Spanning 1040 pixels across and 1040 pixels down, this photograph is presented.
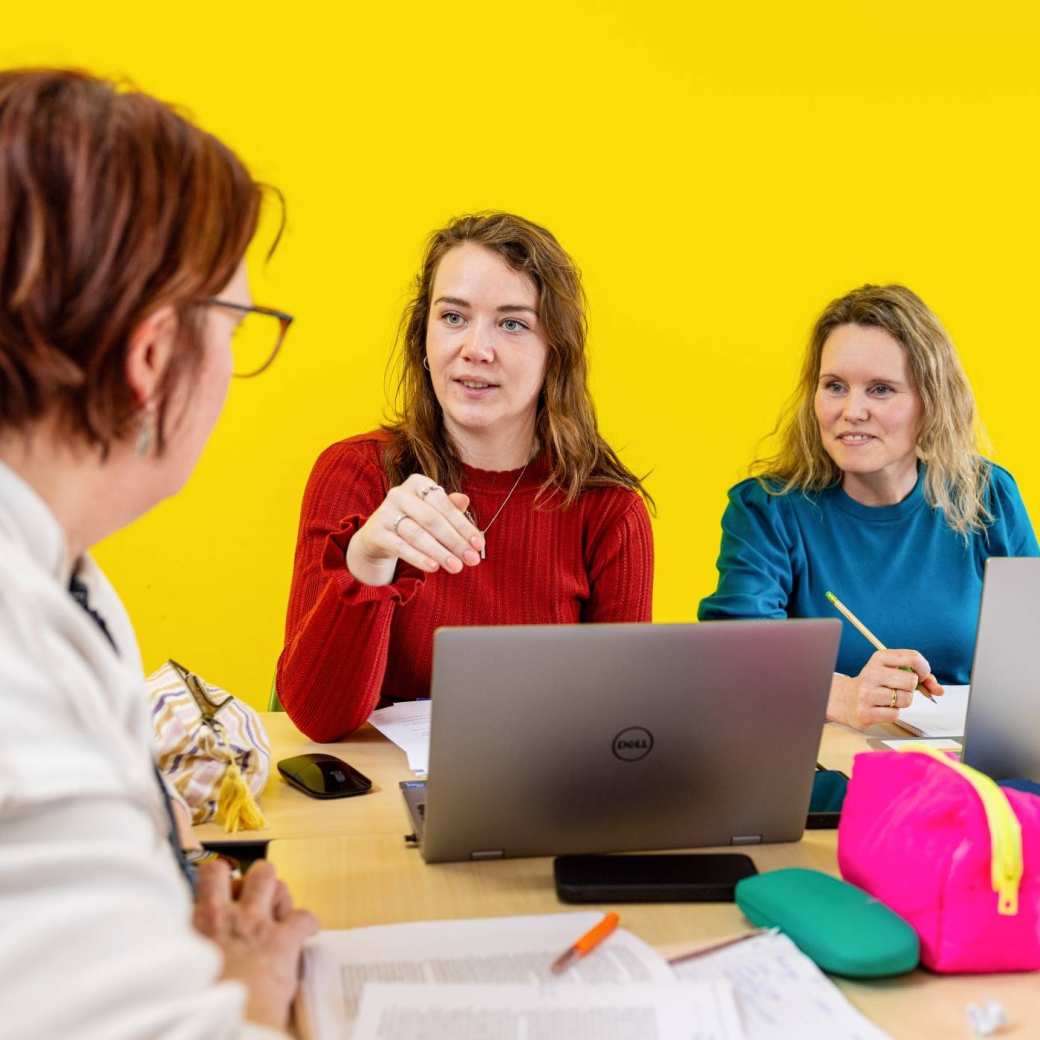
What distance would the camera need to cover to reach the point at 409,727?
5.25ft

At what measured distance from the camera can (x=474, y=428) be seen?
6.40 ft

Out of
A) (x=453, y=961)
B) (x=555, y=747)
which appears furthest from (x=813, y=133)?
(x=453, y=961)

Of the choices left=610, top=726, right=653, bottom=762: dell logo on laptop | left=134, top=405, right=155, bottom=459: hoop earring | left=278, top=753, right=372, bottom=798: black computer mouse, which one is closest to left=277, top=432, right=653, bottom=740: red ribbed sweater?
left=278, top=753, right=372, bottom=798: black computer mouse

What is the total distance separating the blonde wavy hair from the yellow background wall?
0.59 m

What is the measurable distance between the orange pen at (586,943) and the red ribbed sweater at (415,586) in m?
0.61

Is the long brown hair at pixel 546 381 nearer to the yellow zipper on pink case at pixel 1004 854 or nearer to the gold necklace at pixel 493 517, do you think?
the gold necklace at pixel 493 517

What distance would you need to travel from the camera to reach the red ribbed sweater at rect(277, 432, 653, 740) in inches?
61.4

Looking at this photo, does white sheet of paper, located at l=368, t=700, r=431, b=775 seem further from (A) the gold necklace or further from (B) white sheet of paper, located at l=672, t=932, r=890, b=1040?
(B) white sheet of paper, located at l=672, t=932, r=890, b=1040

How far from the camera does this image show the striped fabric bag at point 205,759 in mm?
1233

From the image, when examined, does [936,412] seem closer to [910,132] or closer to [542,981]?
[910,132]

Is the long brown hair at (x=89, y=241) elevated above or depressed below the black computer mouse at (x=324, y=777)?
above

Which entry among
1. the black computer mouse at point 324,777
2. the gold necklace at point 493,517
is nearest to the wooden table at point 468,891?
the black computer mouse at point 324,777

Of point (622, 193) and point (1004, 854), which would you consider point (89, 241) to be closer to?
point (1004, 854)

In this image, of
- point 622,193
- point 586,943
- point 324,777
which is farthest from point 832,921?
point 622,193
